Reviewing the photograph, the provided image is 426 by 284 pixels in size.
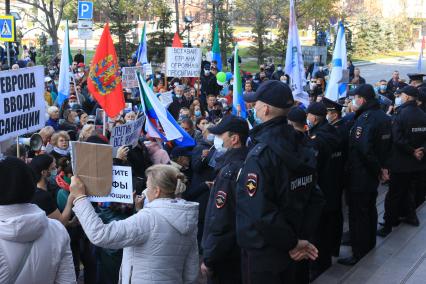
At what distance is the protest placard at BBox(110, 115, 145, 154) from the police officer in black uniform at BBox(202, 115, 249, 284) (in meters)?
2.05

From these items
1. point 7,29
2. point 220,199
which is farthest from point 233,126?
point 7,29

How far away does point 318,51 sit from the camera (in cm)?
2764

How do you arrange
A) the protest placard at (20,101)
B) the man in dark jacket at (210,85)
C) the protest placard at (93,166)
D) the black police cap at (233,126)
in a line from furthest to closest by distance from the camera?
1. the man in dark jacket at (210,85)
2. the protest placard at (20,101)
3. the black police cap at (233,126)
4. the protest placard at (93,166)

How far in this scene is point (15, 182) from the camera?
3.03 metres

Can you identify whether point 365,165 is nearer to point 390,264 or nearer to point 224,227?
point 390,264

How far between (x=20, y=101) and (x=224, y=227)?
2437mm

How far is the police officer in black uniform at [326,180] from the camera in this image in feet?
21.4

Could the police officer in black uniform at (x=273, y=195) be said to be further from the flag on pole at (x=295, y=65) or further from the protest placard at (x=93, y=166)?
the flag on pole at (x=295, y=65)

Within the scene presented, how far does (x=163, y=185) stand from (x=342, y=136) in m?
3.81

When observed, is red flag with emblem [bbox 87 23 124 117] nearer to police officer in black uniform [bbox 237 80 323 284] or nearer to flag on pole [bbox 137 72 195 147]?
flag on pole [bbox 137 72 195 147]

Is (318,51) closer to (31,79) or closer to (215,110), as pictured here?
(215,110)

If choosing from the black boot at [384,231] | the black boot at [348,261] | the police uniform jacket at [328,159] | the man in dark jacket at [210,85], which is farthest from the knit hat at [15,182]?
the man in dark jacket at [210,85]

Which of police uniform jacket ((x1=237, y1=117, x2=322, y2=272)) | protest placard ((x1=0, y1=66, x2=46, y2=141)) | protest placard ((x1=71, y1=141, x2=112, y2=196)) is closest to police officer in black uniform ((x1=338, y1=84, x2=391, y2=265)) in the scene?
police uniform jacket ((x1=237, y1=117, x2=322, y2=272))

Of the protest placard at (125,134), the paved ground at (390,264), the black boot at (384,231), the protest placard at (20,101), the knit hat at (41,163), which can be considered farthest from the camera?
the black boot at (384,231)
